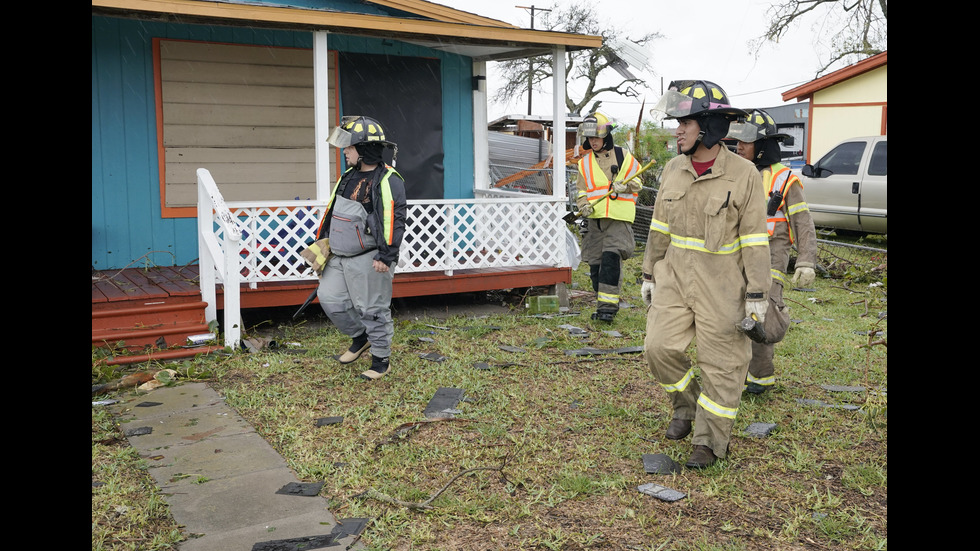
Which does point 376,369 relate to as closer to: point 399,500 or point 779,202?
point 399,500

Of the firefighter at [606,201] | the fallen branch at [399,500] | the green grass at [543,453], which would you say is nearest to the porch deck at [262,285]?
the green grass at [543,453]

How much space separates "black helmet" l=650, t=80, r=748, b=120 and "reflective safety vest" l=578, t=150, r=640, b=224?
3.77 meters

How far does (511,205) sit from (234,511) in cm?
601

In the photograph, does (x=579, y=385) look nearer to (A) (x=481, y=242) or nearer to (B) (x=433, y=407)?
(B) (x=433, y=407)

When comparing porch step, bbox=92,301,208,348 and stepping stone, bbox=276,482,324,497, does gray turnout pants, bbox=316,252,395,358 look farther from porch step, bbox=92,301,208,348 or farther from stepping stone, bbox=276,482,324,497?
stepping stone, bbox=276,482,324,497

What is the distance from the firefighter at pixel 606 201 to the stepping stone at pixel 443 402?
9.58 feet

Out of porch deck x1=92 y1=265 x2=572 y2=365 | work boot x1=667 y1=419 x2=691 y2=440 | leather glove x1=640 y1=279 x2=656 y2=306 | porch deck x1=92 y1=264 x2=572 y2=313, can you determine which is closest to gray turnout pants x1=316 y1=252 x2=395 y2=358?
porch deck x1=92 y1=265 x2=572 y2=365

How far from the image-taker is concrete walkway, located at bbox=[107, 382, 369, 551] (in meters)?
3.80

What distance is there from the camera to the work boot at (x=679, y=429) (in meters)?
5.04

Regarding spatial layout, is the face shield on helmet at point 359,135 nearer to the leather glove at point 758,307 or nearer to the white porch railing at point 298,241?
the white porch railing at point 298,241

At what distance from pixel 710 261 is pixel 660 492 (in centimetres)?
126

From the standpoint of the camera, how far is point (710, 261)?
4.58 m

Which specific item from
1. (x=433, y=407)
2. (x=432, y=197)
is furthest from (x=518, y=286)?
(x=433, y=407)

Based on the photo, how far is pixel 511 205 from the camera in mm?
9578
